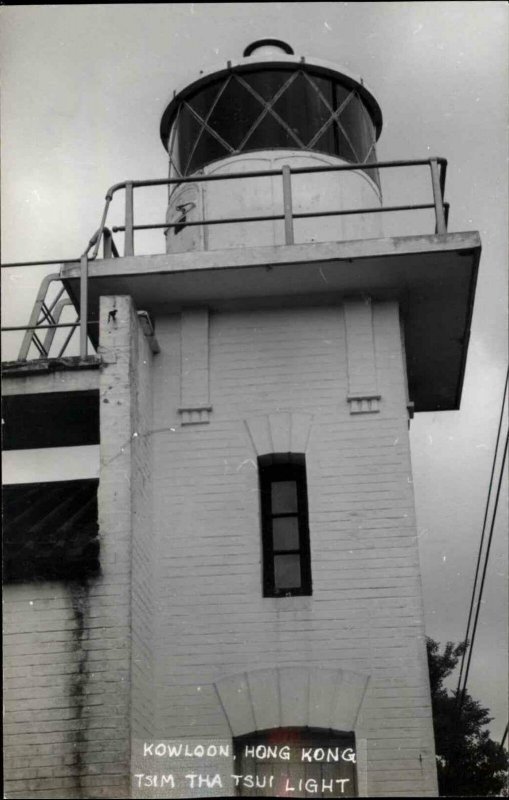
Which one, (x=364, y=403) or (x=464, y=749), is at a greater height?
(x=364, y=403)

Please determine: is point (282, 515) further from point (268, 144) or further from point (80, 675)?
point (268, 144)

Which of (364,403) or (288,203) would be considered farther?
(288,203)

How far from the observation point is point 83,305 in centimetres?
1365

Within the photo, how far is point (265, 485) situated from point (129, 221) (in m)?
3.65

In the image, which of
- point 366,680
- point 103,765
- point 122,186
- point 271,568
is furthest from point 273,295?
point 103,765

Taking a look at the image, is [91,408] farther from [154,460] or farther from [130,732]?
[130,732]

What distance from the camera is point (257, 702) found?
12.8 meters

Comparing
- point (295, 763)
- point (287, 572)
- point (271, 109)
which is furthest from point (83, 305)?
point (295, 763)

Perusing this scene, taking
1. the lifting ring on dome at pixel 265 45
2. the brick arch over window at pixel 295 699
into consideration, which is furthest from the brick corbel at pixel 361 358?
the lifting ring on dome at pixel 265 45

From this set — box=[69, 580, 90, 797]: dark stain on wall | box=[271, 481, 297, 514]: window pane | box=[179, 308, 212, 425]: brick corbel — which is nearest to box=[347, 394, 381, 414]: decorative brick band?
box=[271, 481, 297, 514]: window pane

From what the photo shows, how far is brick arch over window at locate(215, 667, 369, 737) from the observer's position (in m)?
12.7

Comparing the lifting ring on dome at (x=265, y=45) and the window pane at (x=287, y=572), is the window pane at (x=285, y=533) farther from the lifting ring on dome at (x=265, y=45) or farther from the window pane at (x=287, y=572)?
the lifting ring on dome at (x=265, y=45)

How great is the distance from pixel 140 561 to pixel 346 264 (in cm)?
425

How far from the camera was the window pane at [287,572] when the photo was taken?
13.6 metres
